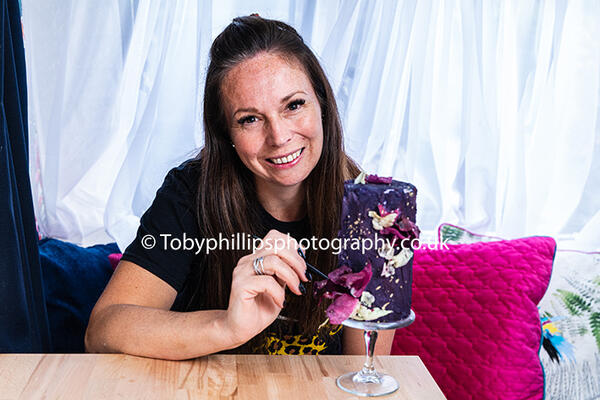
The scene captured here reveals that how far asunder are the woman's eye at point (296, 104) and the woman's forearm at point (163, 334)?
0.48 m

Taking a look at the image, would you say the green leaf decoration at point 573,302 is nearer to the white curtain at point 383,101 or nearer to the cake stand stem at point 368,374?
the white curtain at point 383,101

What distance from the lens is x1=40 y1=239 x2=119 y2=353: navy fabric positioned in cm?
166

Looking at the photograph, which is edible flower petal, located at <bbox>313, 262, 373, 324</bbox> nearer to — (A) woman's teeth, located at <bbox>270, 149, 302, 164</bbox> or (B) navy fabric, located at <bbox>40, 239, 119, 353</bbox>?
(A) woman's teeth, located at <bbox>270, 149, 302, 164</bbox>

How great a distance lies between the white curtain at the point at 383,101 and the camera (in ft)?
6.48

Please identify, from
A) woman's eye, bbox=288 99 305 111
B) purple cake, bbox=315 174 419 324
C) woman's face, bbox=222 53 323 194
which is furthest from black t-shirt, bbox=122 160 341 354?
purple cake, bbox=315 174 419 324

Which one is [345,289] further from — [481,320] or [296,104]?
[481,320]

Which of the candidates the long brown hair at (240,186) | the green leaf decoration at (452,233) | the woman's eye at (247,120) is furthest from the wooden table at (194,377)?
the green leaf decoration at (452,233)

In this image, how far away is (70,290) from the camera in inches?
66.6

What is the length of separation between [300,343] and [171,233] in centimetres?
41

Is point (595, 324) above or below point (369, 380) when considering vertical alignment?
below

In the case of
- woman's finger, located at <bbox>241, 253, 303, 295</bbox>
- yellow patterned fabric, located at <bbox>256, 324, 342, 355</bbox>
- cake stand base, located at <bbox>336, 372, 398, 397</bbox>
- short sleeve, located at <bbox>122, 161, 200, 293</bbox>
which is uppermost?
woman's finger, located at <bbox>241, 253, 303, 295</bbox>

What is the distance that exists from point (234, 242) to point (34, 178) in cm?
92

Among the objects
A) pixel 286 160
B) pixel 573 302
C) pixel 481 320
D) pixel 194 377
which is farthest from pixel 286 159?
pixel 573 302

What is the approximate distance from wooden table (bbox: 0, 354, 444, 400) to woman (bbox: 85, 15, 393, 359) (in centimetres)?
8
